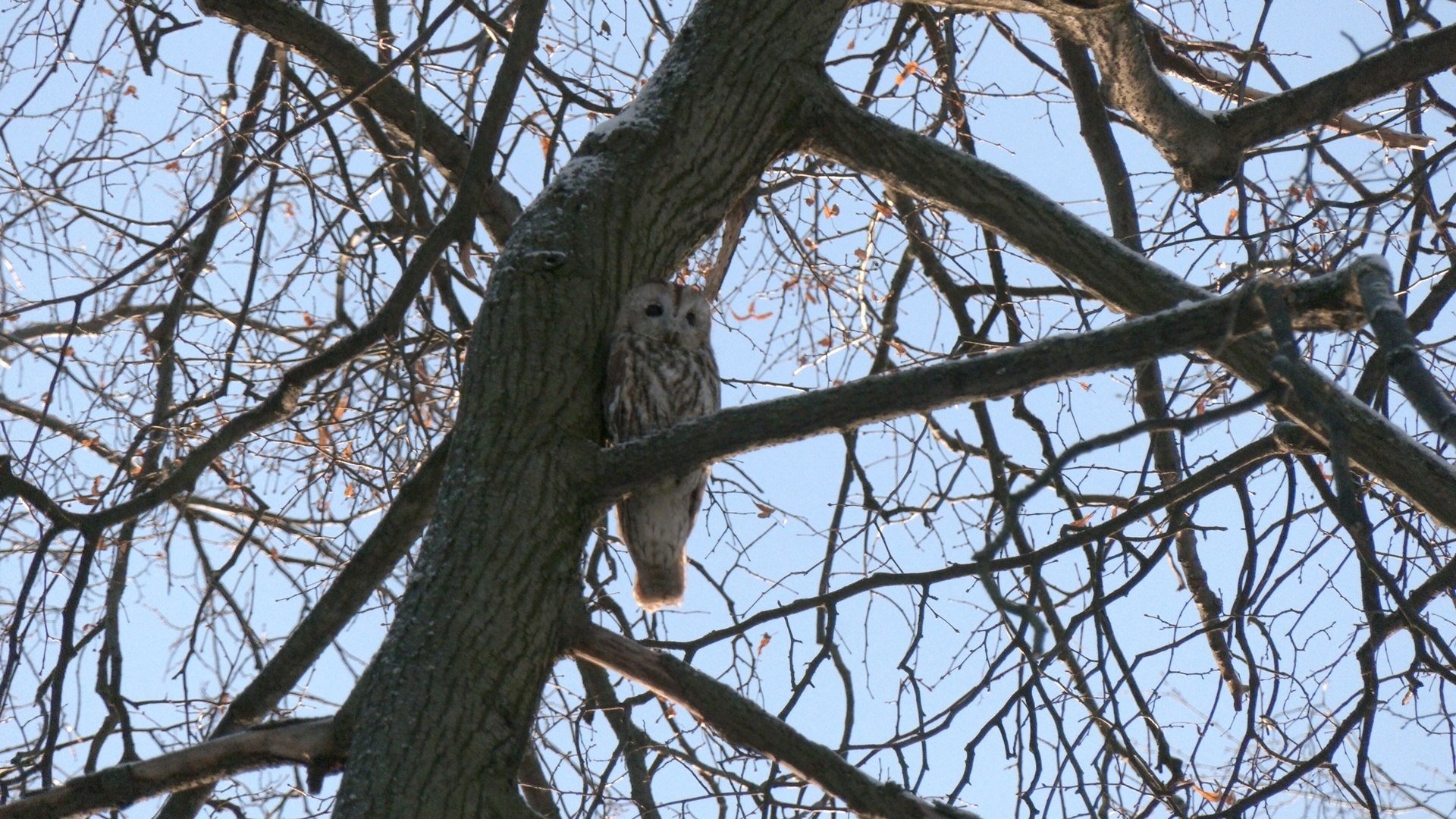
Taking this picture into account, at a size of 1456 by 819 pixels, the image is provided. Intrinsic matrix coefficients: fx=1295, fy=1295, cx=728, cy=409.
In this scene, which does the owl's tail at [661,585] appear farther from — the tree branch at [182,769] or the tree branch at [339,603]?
the tree branch at [182,769]

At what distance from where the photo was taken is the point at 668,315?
3.33 meters

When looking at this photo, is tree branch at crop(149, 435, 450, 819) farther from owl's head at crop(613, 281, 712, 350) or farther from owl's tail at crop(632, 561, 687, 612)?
owl's tail at crop(632, 561, 687, 612)

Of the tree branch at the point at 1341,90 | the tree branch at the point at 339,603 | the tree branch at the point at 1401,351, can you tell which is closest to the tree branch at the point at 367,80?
the tree branch at the point at 339,603

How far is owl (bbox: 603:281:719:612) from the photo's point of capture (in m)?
3.05

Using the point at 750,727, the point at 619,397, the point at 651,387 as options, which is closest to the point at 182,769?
the point at 750,727

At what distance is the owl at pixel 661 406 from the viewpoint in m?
3.05

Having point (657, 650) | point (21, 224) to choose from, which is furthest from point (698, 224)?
point (21, 224)

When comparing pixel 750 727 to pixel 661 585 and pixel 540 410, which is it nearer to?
pixel 540 410

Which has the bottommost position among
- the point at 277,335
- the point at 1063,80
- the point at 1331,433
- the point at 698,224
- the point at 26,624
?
the point at 1331,433

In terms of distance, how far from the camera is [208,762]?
234 centimetres

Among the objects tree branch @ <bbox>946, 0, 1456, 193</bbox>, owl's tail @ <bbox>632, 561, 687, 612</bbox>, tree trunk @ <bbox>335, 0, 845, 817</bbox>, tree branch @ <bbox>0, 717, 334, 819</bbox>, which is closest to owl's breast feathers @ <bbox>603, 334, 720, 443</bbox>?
tree trunk @ <bbox>335, 0, 845, 817</bbox>

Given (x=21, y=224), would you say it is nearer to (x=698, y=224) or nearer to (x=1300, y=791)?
(x=698, y=224)

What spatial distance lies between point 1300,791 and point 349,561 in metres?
2.14

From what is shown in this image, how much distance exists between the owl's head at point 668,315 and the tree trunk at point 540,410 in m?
0.20
